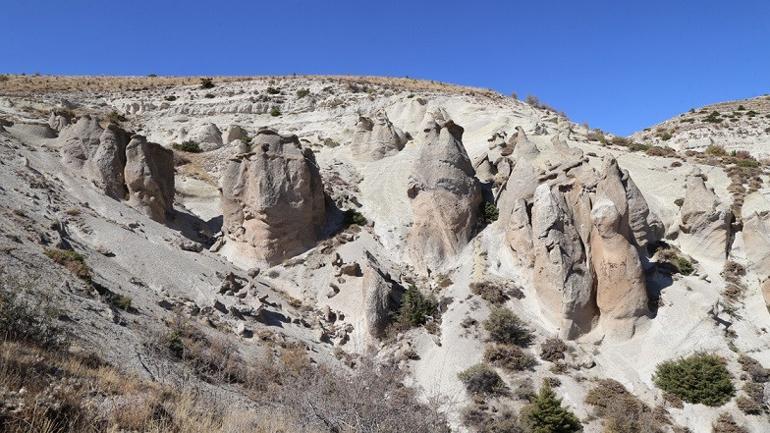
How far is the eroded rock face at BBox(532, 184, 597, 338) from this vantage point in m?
16.1

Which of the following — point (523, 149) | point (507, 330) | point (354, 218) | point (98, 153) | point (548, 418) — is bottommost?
point (548, 418)

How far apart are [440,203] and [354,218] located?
14.6 ft

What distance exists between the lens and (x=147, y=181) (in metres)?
21.9

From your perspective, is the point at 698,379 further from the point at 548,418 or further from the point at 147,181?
the point at 147,181

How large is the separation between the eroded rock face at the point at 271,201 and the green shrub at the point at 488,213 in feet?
23.5

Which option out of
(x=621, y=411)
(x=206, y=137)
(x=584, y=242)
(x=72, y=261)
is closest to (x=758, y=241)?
(x=584, y=242)

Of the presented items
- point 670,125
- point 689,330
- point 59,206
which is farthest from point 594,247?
point 670,125

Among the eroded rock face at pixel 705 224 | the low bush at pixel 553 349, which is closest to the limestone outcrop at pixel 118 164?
the low bush at pixel 553 349

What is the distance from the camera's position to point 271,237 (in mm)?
21125

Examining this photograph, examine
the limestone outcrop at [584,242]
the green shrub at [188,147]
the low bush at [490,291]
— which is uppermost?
the green shrub at [188,147]

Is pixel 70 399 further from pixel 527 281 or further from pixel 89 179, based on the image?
pixel 89 179

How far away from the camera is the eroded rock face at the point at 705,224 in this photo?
18.4m

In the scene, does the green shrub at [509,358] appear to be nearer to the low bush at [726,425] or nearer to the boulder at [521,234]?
the boulder at [521,234]

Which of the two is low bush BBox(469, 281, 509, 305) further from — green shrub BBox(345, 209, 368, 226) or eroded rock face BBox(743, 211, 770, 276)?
eroded rock face BBox(743, 211, 770, 276)
